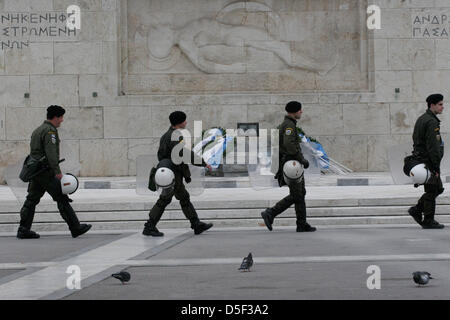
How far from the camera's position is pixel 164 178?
12625mm

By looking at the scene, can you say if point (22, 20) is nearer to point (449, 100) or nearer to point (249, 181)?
point (249, 181)

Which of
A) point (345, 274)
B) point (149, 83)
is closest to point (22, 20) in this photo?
point (149, 83)

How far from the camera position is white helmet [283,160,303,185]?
13.0m

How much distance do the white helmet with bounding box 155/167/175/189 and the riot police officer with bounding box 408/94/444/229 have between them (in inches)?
141

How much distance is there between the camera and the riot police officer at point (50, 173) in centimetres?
1263

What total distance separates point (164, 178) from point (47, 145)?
1710mm

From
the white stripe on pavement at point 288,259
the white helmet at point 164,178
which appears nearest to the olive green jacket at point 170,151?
the white helmet at point 164,178

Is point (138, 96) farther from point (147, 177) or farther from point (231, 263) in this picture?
point (231, 263)

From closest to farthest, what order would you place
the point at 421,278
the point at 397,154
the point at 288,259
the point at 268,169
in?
the point at 421,278
the point at 288,259
the point at 268,169
the point at 397,154

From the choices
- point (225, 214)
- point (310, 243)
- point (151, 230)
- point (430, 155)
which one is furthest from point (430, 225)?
point (151, 230)

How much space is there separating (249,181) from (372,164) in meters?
5.24

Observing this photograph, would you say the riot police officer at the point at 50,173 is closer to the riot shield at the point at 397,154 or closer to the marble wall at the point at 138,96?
the marble wall at the point at 138,96

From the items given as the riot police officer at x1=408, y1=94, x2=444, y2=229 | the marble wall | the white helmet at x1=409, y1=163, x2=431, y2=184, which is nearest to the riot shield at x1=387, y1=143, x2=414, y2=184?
the marble wall

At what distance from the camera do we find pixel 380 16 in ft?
80.5
